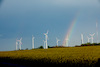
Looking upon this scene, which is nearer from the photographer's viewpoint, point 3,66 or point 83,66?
point 83,66

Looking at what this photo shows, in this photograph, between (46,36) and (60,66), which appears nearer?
(60,66)

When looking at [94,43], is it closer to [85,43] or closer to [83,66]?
[85,43]

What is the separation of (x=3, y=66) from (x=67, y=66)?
15.7 ft

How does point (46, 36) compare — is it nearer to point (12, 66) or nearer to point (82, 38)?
point (82, 38)

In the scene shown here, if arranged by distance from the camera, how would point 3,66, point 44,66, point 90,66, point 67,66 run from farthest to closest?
point 3,66, point 44,66, point 67,66, point 90,66

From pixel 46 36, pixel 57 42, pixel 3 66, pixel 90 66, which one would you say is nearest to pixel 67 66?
pixel 90 66

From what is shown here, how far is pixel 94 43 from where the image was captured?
61.6 m

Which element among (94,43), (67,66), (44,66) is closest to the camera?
(67,66)

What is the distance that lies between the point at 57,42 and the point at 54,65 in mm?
52048

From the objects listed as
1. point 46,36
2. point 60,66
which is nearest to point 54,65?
point 60,66

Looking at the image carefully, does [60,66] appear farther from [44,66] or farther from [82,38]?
[82,38]

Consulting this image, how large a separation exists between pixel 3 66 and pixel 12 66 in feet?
4.18

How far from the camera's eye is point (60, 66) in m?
10.3

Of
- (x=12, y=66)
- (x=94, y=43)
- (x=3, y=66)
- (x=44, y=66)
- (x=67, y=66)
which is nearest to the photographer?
(x=67, y=66)
